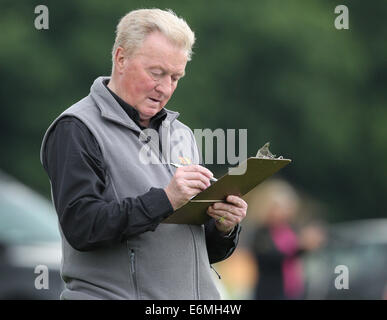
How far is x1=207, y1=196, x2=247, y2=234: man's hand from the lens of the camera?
13.3 feet

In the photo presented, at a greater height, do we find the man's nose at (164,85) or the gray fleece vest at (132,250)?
the man's nose at (164,85)

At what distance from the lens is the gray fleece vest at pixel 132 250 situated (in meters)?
3.87

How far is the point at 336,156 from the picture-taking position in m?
20.5

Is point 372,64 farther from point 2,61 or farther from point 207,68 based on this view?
point 2,61

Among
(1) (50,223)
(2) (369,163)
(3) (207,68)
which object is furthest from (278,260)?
(2) (369,163)

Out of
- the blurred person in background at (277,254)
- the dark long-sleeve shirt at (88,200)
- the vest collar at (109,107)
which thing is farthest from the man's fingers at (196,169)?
the blurred person in background at (277,254)

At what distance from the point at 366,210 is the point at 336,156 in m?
1.57

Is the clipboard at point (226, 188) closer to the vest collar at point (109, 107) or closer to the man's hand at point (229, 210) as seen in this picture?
the man's hand at point (229, 210)

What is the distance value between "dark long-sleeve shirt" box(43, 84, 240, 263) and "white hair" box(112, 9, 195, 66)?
41 centimetres

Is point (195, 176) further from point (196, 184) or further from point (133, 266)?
point (133, 266)

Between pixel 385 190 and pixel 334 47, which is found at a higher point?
pixel 334 47

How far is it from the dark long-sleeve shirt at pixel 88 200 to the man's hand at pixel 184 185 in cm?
3

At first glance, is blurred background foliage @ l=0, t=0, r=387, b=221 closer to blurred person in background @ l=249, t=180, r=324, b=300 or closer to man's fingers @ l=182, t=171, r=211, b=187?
blurred person in background @ l=249, t=180, r=324, b=300

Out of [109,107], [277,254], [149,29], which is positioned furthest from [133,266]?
[277,254]
